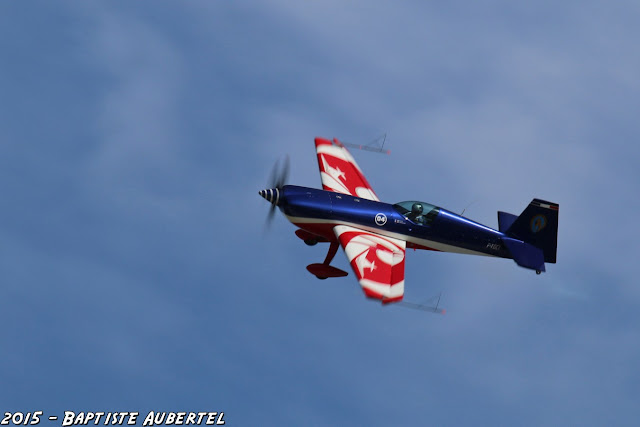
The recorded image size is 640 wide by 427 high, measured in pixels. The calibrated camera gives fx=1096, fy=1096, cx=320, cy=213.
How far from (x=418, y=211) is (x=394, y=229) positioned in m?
1.07

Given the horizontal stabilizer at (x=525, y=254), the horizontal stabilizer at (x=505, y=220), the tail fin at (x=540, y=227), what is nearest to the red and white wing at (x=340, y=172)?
the horizontal stabilizer at (x=505, y=220)

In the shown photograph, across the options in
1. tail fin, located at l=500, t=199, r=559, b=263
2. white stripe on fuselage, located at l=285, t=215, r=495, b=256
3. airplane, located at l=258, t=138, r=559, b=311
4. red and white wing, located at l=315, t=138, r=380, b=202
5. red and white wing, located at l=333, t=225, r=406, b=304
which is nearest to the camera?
red and white wing, located at l=333, t=225, r=406, b=304

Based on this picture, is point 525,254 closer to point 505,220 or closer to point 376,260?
point 505,220

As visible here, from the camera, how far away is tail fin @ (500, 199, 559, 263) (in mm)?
38156

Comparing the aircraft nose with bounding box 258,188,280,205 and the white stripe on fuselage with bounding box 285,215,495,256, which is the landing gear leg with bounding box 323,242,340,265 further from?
the aircraft nose with bounding box 258,188,280,205

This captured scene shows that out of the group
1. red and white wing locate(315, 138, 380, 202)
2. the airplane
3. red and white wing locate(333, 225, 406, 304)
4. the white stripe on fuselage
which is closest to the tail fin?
the airplane

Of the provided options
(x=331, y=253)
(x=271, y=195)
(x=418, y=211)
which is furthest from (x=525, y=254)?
(x=271, y=195)

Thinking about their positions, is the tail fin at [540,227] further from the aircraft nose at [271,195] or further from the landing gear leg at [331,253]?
the aircraft nose at [271,195]

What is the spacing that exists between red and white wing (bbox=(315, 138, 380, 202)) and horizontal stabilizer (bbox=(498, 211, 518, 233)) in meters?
4.44

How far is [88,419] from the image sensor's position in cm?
3114

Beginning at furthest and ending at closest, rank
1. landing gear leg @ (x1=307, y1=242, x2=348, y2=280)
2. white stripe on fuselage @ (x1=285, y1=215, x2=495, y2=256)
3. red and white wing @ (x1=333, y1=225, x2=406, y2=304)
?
landing gear leg @ (x1=307, y1=242, x2=348, y2=280)
white stripe on fuselage @ (x1=285, y1=215, x2=495, y2=256)
red and white wing @ (x1=333, y1=225, x2=406, y2=304)

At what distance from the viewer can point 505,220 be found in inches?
1526

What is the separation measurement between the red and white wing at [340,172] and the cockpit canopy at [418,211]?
224cm

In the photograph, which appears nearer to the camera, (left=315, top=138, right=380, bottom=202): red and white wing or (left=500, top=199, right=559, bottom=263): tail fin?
(left=500, top=199, right=559, bottom=263): tail fin
